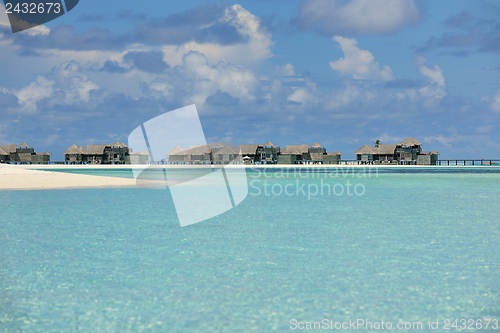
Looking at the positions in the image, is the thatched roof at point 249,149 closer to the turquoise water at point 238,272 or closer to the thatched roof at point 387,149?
the thatched roof at point 387,149

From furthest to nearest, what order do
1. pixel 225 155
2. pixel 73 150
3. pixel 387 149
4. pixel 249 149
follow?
pixel 73 150 → pixel 249 149 → pixel 225 155 → pixel 387 149

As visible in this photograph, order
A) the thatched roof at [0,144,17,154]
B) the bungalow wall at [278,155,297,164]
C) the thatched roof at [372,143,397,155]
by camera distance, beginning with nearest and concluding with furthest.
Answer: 1. the thatched roof at [372,143,397,155]
2. the bungalow wall at [278,155,297,164]
3. the thatched roof at [0,144,17,154]

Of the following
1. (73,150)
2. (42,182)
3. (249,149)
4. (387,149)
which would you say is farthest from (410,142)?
(42,182)

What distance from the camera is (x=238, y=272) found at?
838 centimetres

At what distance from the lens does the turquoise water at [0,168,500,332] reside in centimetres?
623

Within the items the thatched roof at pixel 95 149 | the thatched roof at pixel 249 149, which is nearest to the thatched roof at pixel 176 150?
the thatched roof at pixel 95 149

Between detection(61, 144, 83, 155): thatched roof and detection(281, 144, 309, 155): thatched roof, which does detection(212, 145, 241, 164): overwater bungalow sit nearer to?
detection(281, 144, 309, 155): thatched roof

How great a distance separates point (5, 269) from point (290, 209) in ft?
40.9

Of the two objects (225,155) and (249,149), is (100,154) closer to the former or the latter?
(225,155)

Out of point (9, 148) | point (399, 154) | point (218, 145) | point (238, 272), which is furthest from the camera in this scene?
point (9, 148)

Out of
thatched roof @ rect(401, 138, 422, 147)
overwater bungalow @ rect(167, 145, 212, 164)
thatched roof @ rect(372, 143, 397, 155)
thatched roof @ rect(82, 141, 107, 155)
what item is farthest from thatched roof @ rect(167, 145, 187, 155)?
thatched roof @ rect(401, 138, 422, 147)

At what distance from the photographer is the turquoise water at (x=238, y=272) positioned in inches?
245

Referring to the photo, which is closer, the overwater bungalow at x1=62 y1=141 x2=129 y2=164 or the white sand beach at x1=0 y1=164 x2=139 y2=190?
the white sand beach at x1=0 y1=164 x2=139 y2=190

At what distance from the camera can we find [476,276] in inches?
323
